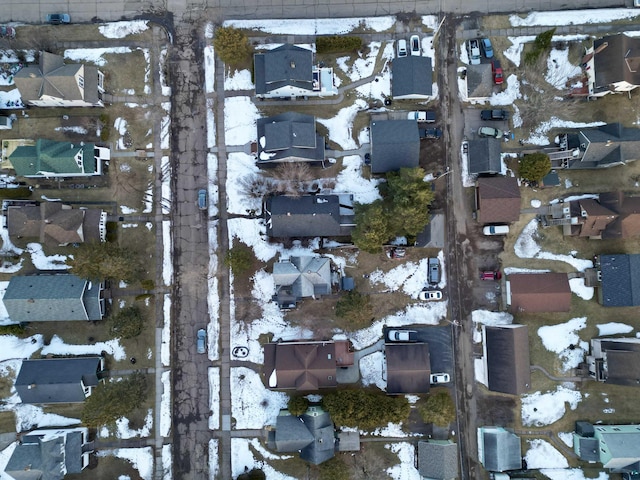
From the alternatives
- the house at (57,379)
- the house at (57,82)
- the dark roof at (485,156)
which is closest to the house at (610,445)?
the dark roof at (485,156)

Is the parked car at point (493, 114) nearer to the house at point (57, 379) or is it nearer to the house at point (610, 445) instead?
the house at point (610, 445)

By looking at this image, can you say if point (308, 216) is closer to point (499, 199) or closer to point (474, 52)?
point (499, 199)

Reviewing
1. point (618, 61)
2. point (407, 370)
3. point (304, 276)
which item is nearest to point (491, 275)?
point (407, 370)

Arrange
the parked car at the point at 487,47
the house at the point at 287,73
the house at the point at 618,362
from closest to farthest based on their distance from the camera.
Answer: the house at the point at 618,362, the house at the point at 287,73, the parked car at the point at 487,47

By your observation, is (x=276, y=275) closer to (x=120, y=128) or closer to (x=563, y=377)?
(x=120, y=128)

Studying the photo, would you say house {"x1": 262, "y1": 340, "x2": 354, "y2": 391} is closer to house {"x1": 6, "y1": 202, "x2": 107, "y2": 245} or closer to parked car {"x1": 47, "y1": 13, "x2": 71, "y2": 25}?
house {"x1": 6, "y1": 202, "x2": 107, "y2": 245}
